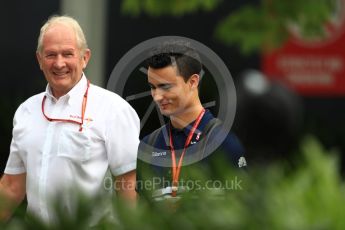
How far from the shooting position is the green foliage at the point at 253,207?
3539 mm

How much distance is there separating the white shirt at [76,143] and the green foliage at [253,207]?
1334 mm

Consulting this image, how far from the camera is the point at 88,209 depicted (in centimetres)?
352

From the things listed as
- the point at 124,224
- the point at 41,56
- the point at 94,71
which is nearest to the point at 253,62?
the point at 94,71

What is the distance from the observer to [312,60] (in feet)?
53.7

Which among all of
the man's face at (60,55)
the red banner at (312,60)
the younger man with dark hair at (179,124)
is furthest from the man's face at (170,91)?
the red banner at (312,60)

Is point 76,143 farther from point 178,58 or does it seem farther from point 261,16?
point 261,16

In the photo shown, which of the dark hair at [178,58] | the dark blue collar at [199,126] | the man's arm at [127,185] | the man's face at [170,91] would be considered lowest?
the man's arm at [127,185]

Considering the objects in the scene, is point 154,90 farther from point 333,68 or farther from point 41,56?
point 333,68

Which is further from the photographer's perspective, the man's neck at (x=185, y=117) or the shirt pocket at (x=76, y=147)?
the shirt pocket at (x=76, y=147)

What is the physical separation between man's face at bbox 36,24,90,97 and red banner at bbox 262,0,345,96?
10.9 metres

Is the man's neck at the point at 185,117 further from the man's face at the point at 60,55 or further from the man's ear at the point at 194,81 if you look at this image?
the man's face at the point at 60,55

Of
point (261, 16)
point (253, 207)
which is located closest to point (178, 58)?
point (253, 207)

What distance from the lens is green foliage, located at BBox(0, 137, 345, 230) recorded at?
11.6 feet

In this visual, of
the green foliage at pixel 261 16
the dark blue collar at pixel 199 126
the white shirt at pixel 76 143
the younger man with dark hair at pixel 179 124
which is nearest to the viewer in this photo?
the younger man with dark hair at pixel 179 124
